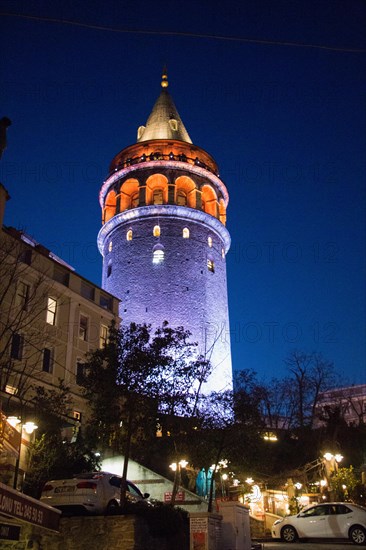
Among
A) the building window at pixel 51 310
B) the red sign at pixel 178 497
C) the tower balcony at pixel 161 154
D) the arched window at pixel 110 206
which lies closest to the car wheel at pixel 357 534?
the red sign at pixel 178 497

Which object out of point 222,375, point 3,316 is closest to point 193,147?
point 222,375

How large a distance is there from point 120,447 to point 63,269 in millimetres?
9434

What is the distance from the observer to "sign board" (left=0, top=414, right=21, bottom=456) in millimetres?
13578

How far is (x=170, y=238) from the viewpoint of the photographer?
46.0 meters

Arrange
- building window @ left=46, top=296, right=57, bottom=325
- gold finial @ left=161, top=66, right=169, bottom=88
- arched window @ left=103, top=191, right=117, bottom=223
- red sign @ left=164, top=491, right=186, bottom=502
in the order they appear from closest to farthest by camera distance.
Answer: red sign @ left=164, top=491, right=186, bottom=502, building window @ left=46, top=296, right=57, bottom=325, arched window @ left=103, top=191, right=117, bottom=223, gold finial @ left=161, top=66, right=169, bottom=88

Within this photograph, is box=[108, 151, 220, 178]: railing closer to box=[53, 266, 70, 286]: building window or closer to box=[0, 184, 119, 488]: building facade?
box=[0, 184, 119, 488]: building facade

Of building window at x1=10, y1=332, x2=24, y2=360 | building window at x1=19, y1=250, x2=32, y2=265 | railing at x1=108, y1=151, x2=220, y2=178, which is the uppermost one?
railing at x1=108, y1=151, x2=220, y2=178

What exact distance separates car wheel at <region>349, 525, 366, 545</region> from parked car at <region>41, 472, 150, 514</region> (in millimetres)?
7219

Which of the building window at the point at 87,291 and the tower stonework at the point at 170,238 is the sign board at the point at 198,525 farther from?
the tower stonework at the point at 170,238

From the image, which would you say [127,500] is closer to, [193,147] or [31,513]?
[31,513]

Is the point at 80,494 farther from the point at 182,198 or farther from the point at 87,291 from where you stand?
the point at 182,198

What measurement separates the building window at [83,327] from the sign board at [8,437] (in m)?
15.5

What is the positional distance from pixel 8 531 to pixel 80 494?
16.7 feet

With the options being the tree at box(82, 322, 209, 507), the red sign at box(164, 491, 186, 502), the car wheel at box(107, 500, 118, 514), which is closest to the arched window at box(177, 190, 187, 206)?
the red sign at box(164, 491, 186, 502)
